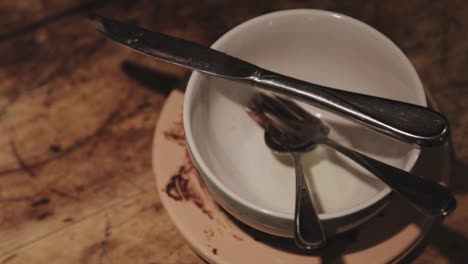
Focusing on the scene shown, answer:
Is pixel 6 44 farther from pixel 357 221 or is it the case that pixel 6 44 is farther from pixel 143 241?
pixel 357 221

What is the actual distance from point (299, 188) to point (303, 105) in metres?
0.19

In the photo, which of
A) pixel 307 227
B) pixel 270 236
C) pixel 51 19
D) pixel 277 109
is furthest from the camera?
pixel 51 19

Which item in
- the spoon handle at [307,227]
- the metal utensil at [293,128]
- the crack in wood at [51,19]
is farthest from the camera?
the crack in wood at [51,19]

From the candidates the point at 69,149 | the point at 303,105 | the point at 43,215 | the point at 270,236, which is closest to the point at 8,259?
the point at 43,215

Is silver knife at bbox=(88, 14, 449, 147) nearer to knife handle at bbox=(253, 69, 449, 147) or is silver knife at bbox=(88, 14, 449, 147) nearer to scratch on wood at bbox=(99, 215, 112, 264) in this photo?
knife handle at bbox=(253, 69, 449, 147)

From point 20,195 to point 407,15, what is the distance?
0.65 metres

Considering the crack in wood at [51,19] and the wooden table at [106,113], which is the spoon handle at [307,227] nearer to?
the wooden table at [106,113]

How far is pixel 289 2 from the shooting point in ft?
2.92

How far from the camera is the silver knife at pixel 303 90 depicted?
543 mm

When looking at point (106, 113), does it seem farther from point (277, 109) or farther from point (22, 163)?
point (277, 109)

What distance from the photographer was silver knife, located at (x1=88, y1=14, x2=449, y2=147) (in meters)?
0.54

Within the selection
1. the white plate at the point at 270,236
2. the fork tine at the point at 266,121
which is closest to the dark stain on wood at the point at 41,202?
the white plate at the point at 270,236

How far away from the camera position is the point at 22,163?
772 millimetres

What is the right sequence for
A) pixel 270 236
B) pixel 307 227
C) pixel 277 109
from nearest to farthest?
pixel 307 227, pixel 270 236, pixel 277 109
